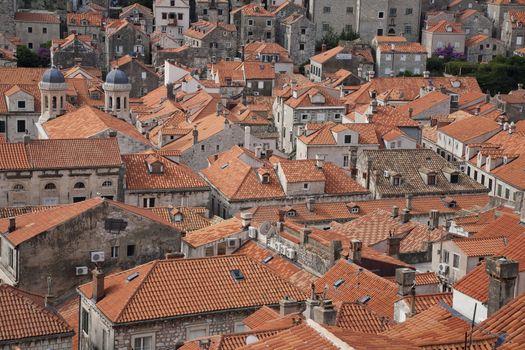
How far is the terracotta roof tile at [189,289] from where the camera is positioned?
32.4 m

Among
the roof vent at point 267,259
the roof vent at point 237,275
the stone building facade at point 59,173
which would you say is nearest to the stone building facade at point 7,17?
the stone building facade at point 59,173

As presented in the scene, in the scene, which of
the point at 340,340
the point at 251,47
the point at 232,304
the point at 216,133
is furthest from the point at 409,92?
the point at 340,340

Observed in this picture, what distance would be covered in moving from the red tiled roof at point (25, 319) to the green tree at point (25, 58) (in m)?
82.4

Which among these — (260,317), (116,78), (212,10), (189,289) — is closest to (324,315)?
(260,317)

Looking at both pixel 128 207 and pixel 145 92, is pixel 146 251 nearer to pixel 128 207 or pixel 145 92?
pixel 128 207

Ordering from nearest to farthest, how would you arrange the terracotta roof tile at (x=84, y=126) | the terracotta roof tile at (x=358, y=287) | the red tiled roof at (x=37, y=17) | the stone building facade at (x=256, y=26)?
the terracotta roof tile at (x=358, y=287), the terracotta roof tile at (x=84, y=126), the red tiled roof at (x=37, y=17), the stone building facade at (x=256, y=26)

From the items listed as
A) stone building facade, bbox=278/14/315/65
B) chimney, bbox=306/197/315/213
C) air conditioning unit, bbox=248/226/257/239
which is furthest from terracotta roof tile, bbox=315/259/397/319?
stone building facade, bbox=278/14/315/65

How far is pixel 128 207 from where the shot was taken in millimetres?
40938

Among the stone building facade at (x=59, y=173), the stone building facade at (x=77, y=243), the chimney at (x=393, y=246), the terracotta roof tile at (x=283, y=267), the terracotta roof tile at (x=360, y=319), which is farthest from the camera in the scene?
the stone building facade at (x=59, y=173)

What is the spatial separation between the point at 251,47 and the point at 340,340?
329 ft

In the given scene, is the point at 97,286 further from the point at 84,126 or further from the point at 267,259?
the point at 84,126

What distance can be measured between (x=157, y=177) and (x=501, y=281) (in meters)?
38.9

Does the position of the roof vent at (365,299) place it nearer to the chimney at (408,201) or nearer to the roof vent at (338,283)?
the roof vent at (338,283)

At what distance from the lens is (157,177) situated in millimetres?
58656
